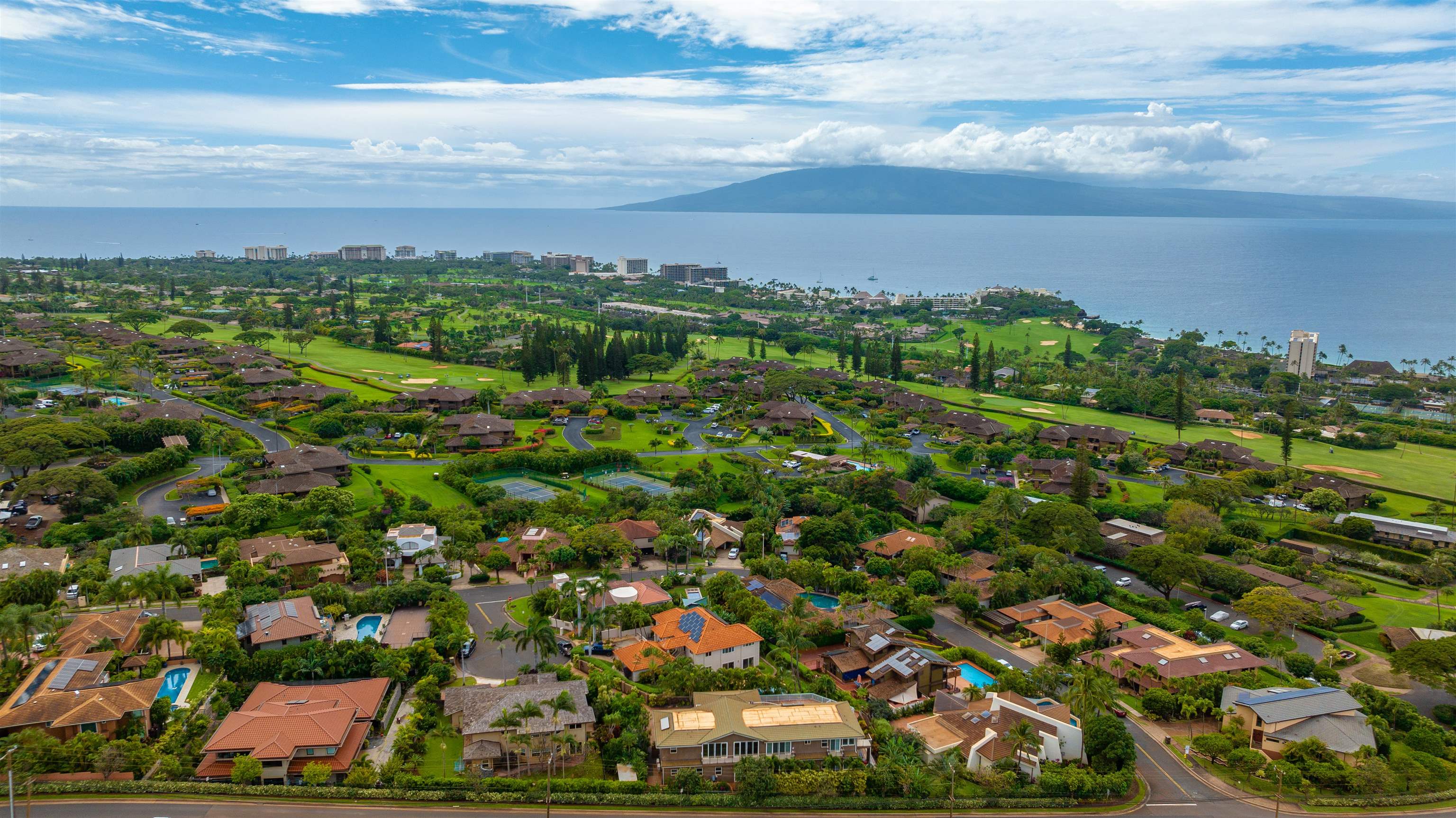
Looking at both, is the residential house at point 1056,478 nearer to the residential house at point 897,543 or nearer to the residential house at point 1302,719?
the residential house at point 897,543

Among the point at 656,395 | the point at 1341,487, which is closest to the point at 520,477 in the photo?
the point at 656,395

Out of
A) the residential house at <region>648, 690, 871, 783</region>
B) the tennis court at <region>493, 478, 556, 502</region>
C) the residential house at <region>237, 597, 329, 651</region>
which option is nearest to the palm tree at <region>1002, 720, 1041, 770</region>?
the residential house at <region>648, 690, 871, 783</region>

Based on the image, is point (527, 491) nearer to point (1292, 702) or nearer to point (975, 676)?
point (975, 676)

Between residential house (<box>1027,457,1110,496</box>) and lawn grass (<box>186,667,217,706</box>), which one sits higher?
lawn grass (<box>186,667,217,706</box>)

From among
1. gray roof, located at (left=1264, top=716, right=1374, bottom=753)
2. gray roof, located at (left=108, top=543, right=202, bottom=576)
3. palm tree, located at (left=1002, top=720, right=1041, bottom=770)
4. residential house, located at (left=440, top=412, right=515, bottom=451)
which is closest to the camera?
palm tree, located at (left=1002, top=720, right=1041, bottom=770)

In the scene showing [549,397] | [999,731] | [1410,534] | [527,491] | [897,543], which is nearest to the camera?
[999,731]

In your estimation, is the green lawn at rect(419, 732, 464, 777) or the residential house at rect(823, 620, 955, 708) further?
the residential house at rect(823, 620, 955, 708)

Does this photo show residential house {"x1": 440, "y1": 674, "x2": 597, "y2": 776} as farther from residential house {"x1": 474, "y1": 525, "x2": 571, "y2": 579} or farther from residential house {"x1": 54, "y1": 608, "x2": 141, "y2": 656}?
residential house {"x1": 54, "y1": 608, "x2": 141, "y2": 656}
